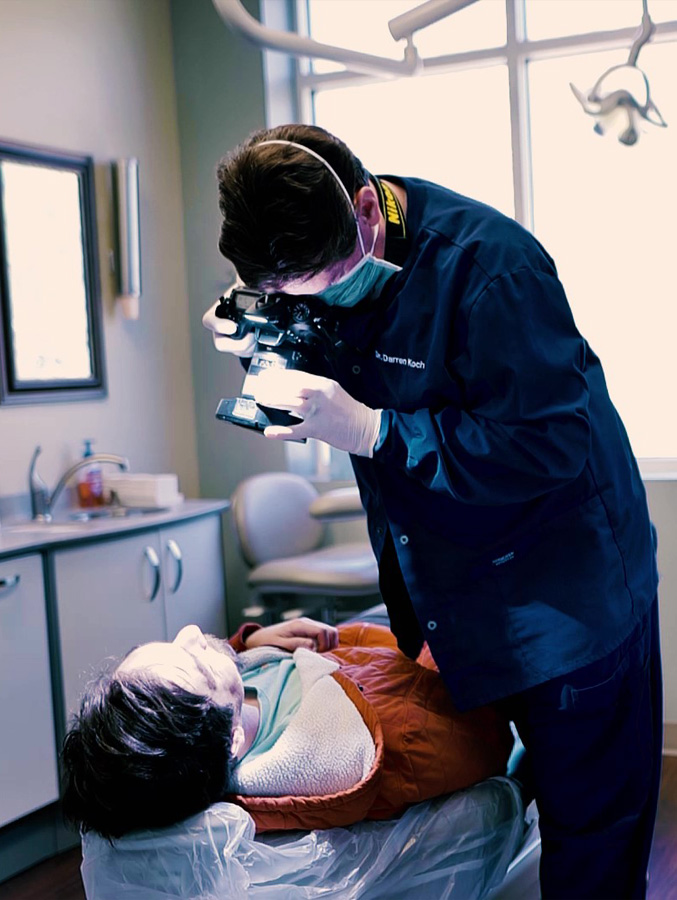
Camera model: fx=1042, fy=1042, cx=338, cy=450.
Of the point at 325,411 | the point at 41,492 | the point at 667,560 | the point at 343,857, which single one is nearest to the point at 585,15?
the point at 667,560

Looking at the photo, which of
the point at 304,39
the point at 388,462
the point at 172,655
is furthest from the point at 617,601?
the point at 304,39

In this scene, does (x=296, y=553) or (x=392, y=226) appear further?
(x=296, y=553)

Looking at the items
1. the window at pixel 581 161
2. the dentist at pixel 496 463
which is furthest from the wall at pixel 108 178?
the dentist at pixel 496 463

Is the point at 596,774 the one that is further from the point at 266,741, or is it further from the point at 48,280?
the point at 48,280

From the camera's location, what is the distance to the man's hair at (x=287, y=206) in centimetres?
131

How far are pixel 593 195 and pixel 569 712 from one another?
2.37 m

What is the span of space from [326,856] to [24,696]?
4.27 ft

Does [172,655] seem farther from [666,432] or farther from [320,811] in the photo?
[666,432]

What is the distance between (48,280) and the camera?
3.21 meters

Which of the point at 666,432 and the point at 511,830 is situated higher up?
the point at 666,432

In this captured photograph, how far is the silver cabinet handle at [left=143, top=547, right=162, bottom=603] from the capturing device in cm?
297

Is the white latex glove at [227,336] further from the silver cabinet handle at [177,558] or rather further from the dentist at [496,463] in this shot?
the silver cabinet handle at [177,558]

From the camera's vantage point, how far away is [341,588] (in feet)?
9.96

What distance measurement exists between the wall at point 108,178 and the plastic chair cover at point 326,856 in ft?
5.93
